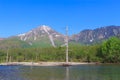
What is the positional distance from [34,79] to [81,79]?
8639mm

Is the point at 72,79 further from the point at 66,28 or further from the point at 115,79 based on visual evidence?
the point at 66,28

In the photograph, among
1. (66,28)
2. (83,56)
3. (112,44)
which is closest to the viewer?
(66,28)

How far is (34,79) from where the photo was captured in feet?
182

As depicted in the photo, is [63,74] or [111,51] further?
[111,51]

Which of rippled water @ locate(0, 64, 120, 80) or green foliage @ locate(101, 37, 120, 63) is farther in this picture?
green foliage @ locate(101, 37, 120, 63)

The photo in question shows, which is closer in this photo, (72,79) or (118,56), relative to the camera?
(72,79)

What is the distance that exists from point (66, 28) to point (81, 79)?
3882 inches

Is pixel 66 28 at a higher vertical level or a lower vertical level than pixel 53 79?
higher

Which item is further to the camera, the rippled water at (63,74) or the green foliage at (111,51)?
the green foliage at (111,51)

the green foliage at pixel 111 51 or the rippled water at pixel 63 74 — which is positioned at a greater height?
the green foliage at pixel 111 51

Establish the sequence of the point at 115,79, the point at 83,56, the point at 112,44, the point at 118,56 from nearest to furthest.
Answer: the point at 115,79 → the point at 118,56 → the point at 112,44 → the point at 83,56

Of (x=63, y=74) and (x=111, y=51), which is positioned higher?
(x=111, y=51)

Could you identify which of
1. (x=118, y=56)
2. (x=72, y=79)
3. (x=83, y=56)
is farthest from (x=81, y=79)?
(x=83, y=56)

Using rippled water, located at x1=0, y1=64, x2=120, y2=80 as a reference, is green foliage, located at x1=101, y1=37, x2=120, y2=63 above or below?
above
